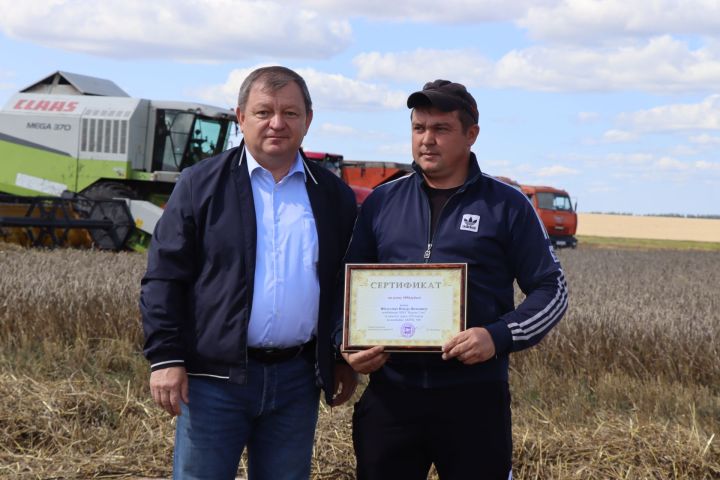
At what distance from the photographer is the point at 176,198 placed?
307 centimetres

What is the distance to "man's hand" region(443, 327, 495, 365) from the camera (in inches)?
117

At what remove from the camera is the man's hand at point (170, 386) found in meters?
3.00

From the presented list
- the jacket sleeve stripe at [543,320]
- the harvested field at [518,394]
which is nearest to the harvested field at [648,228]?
the harvested field at [518,394]

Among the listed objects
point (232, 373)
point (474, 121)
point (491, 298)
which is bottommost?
point (232, 373)

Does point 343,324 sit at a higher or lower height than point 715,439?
higher

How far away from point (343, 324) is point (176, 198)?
2.13 feet

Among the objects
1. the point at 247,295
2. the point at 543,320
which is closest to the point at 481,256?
the point at 543,320

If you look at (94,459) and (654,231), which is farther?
(654,231)

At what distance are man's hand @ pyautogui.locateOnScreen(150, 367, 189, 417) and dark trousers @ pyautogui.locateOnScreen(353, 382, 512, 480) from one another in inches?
23.9

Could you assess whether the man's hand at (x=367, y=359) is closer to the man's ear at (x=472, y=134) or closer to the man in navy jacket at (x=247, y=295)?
the man in navy jacket at (x=247, y=295)

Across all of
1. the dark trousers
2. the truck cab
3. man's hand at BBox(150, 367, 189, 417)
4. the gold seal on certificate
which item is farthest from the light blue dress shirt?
the truck cab

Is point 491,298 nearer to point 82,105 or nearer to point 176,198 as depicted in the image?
point 176,198

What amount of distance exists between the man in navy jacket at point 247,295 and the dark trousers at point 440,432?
0.22 m

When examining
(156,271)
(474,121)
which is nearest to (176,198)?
(156,271)
